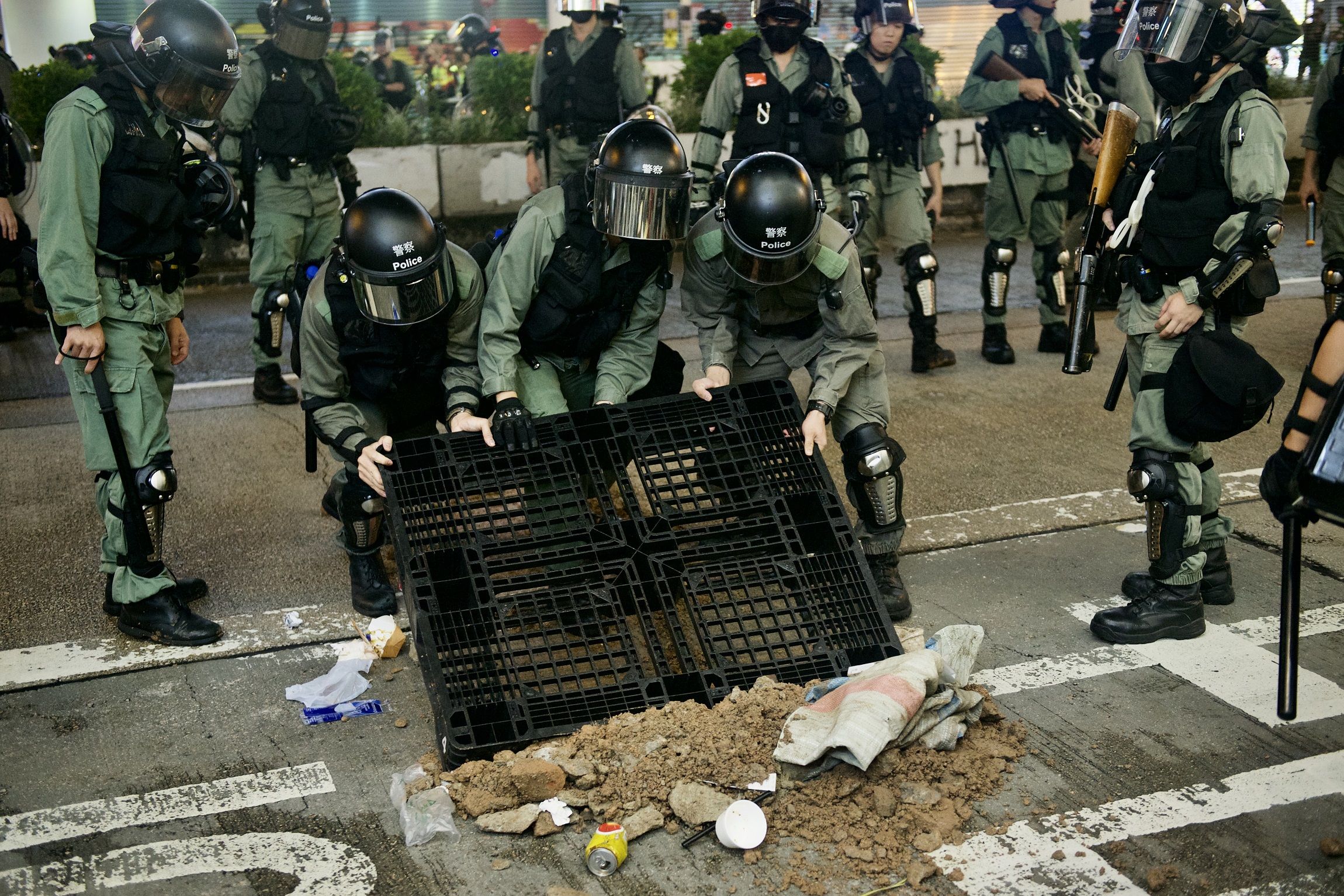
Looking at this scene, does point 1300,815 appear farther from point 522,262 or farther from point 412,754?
point 522,262

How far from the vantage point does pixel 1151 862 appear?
289 cm

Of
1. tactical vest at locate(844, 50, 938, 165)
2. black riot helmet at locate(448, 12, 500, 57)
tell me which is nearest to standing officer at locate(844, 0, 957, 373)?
tactical vest at locate(844, 50, 938, 165)

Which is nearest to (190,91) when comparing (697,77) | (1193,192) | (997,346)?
(1193,192)

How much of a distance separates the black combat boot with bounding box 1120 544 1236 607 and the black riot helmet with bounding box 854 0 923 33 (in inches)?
151

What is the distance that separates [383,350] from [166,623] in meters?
1.12

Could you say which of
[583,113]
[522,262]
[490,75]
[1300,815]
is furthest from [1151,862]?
[490,75]

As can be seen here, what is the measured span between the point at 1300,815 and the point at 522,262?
9.12 feet

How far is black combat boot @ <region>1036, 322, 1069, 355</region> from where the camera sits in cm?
748

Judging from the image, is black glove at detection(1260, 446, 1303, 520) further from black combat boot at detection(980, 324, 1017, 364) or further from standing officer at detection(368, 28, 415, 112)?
standing officer at detection(368, 28, 415, 112)

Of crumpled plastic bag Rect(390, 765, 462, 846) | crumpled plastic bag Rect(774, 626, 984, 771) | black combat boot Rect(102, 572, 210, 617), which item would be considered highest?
crumpled plastic bag Rect(774, 626, 984, 771)

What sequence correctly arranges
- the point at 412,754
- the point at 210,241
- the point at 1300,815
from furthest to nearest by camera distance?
the point at 210,241
the point at 412,754
the point at 1300,815

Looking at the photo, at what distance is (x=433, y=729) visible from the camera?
3.51 m

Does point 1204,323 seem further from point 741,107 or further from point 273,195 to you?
point 273,195

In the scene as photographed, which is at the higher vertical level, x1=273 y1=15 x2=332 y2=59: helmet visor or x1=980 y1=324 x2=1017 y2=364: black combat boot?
x1=273 y1=15 x2=332 y2=59: helmet visor
